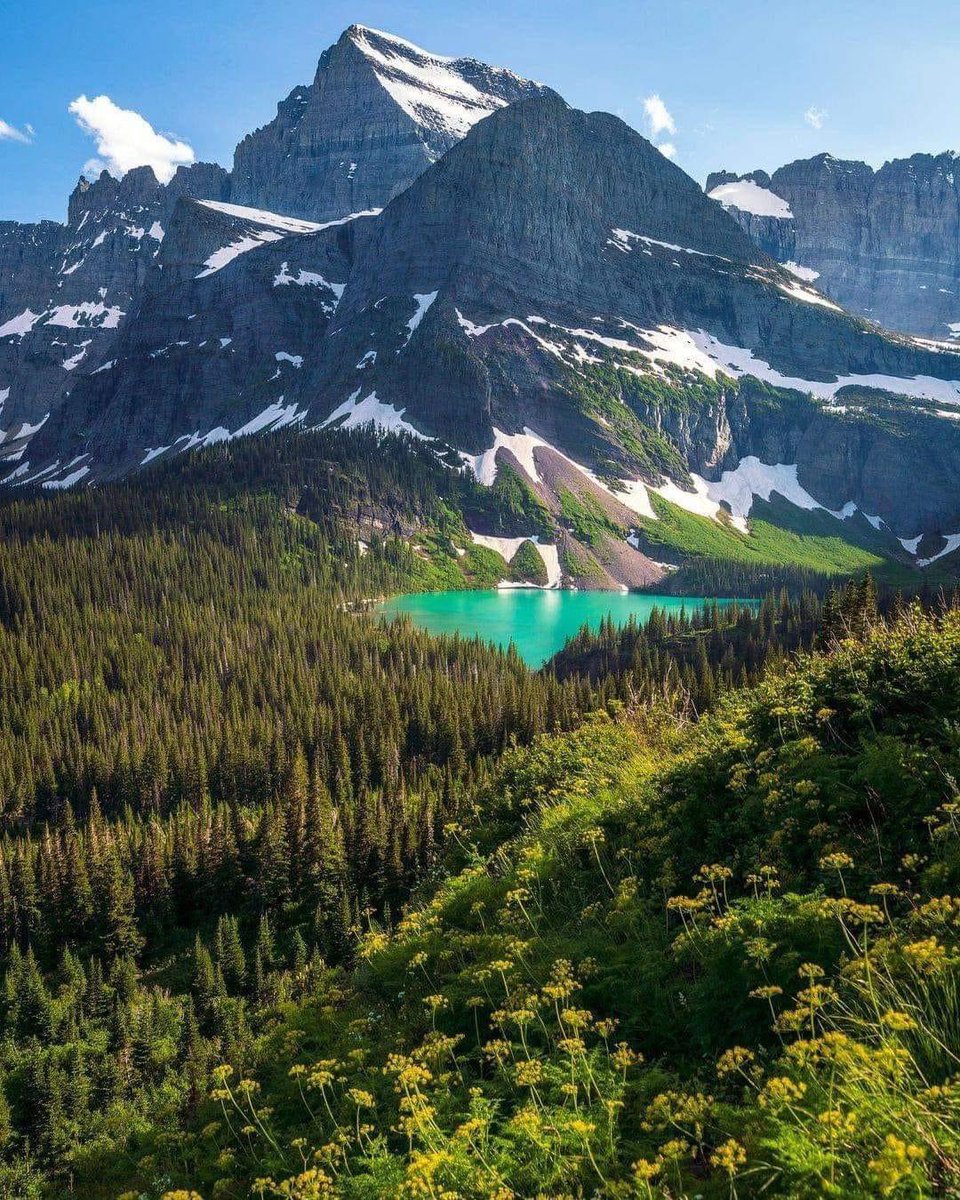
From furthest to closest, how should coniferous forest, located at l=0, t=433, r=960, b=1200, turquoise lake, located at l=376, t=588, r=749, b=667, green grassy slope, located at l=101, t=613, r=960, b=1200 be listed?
turquoise lake, located at l=376, t=588, r=749, b=667
coniferous forest, located at l=0, t=433, r=960, b=1200
green grassy slope, located at l=101, t=613, r=960, b=1200

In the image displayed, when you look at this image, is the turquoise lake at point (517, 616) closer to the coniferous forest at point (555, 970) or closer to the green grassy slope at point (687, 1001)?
the coniferous forest at point (555, 970)

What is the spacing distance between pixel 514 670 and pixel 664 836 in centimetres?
9992

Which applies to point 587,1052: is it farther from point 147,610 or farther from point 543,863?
point 147,610

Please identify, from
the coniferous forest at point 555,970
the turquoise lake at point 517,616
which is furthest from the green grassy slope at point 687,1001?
the turquoise lake at point 517,616

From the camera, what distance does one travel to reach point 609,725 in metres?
25.6

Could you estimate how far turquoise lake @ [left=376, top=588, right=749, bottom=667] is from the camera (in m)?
151

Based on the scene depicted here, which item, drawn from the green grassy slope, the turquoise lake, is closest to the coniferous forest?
the green grassy slope

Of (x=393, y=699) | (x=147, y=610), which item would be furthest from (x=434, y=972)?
(x=147, y=610)

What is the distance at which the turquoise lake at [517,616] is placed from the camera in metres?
151

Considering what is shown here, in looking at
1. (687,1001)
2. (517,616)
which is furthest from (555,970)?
(517,616)

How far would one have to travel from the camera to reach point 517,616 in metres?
178

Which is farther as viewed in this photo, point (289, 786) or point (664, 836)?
point (289, 786)

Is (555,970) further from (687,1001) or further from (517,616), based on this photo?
(517,616)

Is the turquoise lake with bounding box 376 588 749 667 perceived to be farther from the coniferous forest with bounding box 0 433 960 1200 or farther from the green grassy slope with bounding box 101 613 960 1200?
the green grassy slope with bounding box 101 613 960 1200
